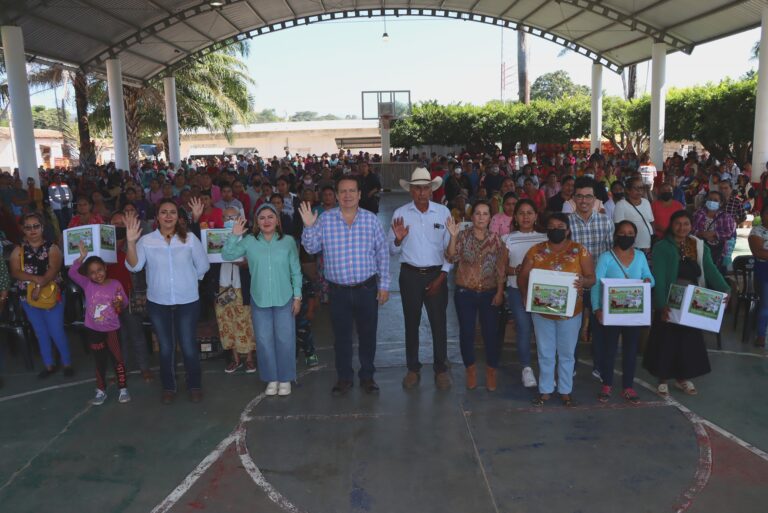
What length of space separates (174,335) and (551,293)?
304 centimetres

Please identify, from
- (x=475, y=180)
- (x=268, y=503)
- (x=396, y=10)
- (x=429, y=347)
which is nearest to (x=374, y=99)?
(x=396, y=10)

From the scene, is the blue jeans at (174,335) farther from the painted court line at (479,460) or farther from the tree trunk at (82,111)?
the tree trunk at (82,111)

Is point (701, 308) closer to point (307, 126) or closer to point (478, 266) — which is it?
point (478, 266)

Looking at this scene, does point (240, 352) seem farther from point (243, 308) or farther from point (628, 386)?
point (628, 386)

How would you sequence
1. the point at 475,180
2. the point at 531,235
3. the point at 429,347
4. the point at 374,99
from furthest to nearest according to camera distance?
the point at 374,99 < the point at 475,180 < the point at 429,347 < the point at 531,235

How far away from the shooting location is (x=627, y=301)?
14.7 feet

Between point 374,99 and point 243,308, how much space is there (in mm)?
26677

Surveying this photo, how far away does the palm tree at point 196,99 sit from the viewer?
25806mm

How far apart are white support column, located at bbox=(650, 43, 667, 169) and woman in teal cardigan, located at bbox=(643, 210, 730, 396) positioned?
1732 cm

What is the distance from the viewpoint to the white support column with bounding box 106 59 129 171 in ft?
63.7

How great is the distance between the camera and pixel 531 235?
5000 millimetres

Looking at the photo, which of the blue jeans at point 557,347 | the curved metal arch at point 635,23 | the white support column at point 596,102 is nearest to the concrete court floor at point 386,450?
the blue jeans at point 557,347

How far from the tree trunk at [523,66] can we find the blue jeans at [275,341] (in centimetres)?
2884

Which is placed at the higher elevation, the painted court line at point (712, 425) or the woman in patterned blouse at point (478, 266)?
the woman in patterned blouse at point (478, 266)
